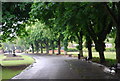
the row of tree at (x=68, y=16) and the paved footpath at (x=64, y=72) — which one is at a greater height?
the row of tree at (x=68, y=16)

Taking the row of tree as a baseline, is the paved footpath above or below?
Answer: below

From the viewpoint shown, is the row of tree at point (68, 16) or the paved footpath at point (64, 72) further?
the row of tree at point (68, 16)

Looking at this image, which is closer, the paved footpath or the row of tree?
the paved footpath

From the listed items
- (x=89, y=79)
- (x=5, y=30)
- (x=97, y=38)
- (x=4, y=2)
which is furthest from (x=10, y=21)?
(x=97, y=38)

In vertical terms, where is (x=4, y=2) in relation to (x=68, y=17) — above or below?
above

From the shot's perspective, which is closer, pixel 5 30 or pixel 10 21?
pixel 10 21

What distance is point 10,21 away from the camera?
18.7 meters

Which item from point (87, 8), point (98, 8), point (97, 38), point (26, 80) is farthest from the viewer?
point (97, 38)

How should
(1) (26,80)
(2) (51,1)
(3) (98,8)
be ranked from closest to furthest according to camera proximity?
1. (1) (26,80)
2. (2) (51,1)
3. (3) (98,8)

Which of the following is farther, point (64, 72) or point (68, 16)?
point (68, 16)

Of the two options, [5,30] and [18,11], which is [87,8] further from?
[5,30]

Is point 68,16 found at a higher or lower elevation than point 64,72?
higher

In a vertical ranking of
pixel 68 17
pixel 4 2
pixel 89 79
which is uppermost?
pixel 4 2

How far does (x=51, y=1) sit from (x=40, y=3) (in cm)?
121
